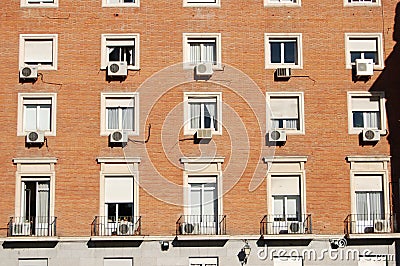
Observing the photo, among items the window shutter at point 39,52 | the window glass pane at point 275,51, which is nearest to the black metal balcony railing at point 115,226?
the window shutter at point 39,52

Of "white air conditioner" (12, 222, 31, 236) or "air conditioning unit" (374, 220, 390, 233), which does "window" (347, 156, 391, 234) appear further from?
"white air conditioner" (12, 222, 31, 236)

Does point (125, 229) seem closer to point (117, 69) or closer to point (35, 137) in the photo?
point (35, 137)

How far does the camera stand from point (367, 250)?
1049 inches

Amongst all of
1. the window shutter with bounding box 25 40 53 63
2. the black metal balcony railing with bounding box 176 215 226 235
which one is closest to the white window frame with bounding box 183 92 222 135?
the black metal balcony railing with bounding box 176 215 226 235

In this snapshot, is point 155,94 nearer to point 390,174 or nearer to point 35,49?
point 35,49

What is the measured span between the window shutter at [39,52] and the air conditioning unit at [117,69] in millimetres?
2149

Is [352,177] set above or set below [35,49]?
below

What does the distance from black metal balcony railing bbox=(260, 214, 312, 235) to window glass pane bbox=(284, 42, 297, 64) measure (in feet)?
17.8

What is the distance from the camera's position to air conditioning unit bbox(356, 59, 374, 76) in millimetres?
27453

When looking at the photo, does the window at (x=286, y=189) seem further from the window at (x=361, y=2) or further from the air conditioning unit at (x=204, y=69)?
the window at (x=361, y=2)

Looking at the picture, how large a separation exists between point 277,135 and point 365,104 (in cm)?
331

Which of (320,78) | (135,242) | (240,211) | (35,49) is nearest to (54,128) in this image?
(35,49)

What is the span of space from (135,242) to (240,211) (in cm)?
362

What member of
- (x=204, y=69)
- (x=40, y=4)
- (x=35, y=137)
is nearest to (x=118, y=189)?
(x=35, y=137)
